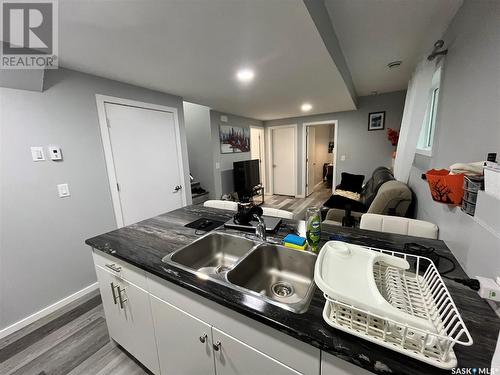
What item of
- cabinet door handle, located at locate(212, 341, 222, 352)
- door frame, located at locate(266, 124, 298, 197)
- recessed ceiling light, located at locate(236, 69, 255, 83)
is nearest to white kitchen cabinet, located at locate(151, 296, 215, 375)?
cabinet door handle, located at locate(212, 341, 222, 352)

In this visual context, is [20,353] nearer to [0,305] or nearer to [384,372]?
[0,305]

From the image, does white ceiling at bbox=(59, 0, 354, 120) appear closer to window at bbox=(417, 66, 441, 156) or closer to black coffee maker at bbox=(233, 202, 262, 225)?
window at bbox=(417, 66, 441, 156)

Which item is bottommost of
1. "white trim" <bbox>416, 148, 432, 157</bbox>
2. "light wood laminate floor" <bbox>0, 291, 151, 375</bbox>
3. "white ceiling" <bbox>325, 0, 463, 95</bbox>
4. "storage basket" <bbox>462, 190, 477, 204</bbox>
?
"light wood laminate floor" <bbox>0, 291, 151, 375</bbox>

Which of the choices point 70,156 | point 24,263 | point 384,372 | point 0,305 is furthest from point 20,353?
point 384,372

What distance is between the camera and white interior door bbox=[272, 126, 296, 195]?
552 centimetres

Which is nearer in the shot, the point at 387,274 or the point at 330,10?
the point at 387,274

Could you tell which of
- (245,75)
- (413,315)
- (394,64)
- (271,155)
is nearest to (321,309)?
(413,315)

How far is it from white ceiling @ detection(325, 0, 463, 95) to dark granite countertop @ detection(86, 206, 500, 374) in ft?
5.34

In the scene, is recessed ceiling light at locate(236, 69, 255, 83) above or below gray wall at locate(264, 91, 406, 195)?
above

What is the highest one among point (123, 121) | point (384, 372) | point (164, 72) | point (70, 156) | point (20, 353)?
point (164, 72)

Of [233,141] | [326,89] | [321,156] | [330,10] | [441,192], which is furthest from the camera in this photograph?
[321,156]

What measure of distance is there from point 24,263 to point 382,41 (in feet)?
12.7

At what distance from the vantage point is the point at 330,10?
1.48 m

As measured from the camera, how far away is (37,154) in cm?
169
